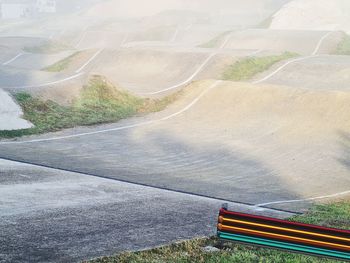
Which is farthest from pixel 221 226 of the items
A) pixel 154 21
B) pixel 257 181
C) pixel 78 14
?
pixel 78 14

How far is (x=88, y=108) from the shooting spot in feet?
88.0

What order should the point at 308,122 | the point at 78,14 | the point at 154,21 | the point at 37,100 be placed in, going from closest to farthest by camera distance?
the point at 308,122 < the point at 37,100 < the point at 154,21 < the point at 78,14

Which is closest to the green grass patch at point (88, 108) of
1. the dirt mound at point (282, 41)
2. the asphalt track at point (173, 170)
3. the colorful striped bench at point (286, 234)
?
the asphalt track at point (173, 170)

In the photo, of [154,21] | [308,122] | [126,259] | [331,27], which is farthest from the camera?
[154,21]

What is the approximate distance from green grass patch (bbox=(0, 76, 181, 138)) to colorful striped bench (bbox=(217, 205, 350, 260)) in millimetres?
16112

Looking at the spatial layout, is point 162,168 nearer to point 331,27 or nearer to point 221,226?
point 221,226

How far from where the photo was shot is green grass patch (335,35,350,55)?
44875 mm

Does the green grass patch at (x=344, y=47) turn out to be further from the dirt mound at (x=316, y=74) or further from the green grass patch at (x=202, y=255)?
the green grass patch at (x=202, y=255)

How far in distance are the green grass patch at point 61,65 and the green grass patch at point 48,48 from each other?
8.23 meters

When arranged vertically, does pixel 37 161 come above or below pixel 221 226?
below

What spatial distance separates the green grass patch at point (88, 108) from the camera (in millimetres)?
23303

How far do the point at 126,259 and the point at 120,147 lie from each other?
12199mm

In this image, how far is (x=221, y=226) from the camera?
5.93 meters

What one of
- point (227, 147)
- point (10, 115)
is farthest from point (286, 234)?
point (10, 115)
